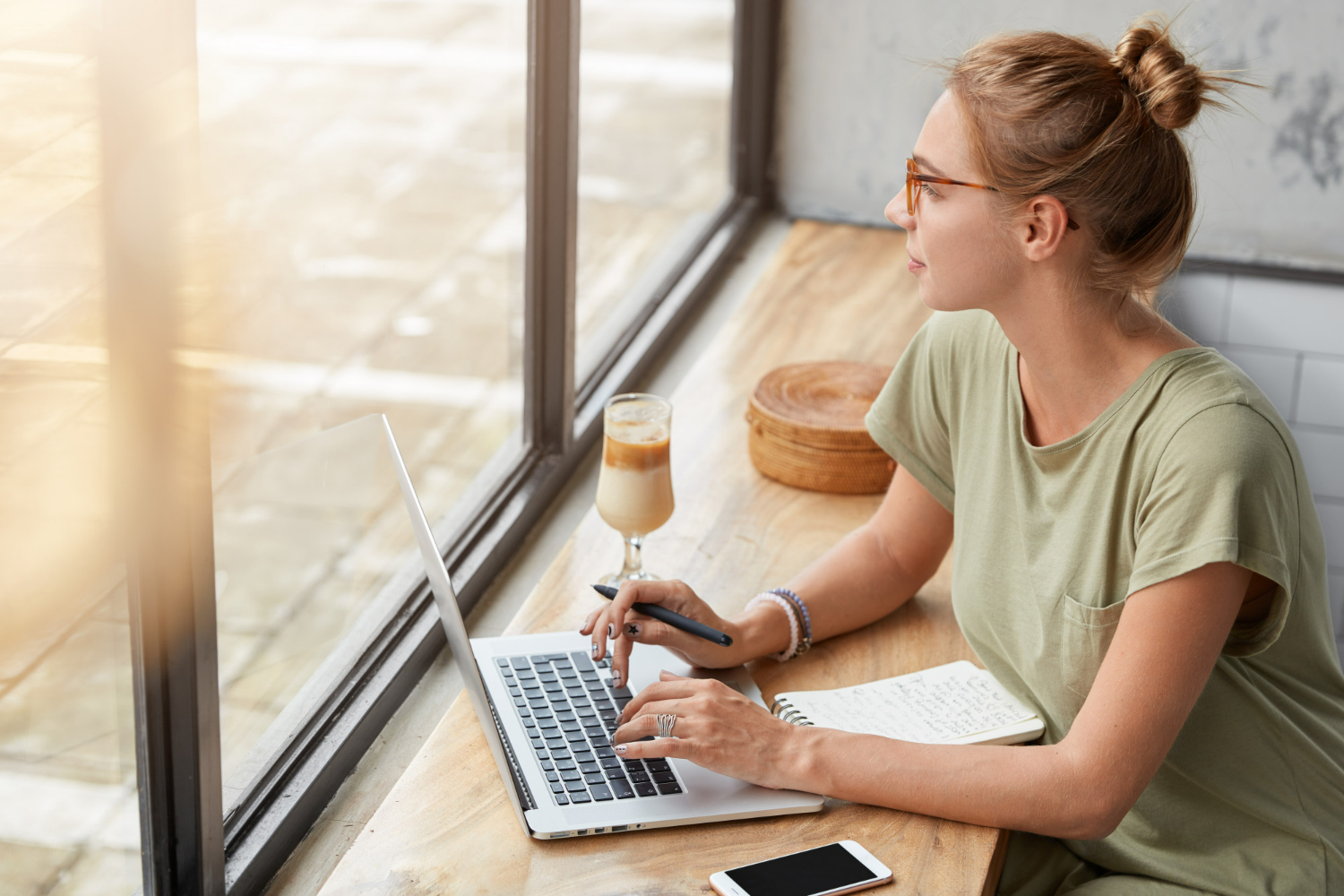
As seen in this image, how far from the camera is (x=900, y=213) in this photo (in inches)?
53.6

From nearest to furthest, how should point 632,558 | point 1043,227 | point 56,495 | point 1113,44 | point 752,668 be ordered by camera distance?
point 56,495, point 1043,227, point 752,668, point 632,558, point 1113,44

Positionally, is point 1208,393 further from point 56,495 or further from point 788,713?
point 56,495

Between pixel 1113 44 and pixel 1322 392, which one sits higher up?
pixel 1113 44

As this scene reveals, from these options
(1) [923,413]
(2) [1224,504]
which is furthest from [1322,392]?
(2) [1224,504]

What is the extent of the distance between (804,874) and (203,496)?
571 millimetres

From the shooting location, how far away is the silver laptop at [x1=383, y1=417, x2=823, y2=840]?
3.92ft

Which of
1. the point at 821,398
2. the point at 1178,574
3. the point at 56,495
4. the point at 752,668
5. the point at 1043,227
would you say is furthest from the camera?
the point at 821,398

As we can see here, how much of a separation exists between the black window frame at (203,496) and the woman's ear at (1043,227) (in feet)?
2.32

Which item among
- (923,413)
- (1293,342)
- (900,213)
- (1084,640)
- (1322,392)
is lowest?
(1322,392)

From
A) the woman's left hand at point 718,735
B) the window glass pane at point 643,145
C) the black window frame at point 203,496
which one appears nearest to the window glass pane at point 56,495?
the black window frame at point 203,496

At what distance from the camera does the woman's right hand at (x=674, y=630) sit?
4.50ft

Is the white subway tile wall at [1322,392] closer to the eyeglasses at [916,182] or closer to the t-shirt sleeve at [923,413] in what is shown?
the t-shirt sleeve at [923,413]

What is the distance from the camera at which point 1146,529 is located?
1207mm

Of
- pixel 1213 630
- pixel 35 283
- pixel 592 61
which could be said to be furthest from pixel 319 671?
pixel 592 61
